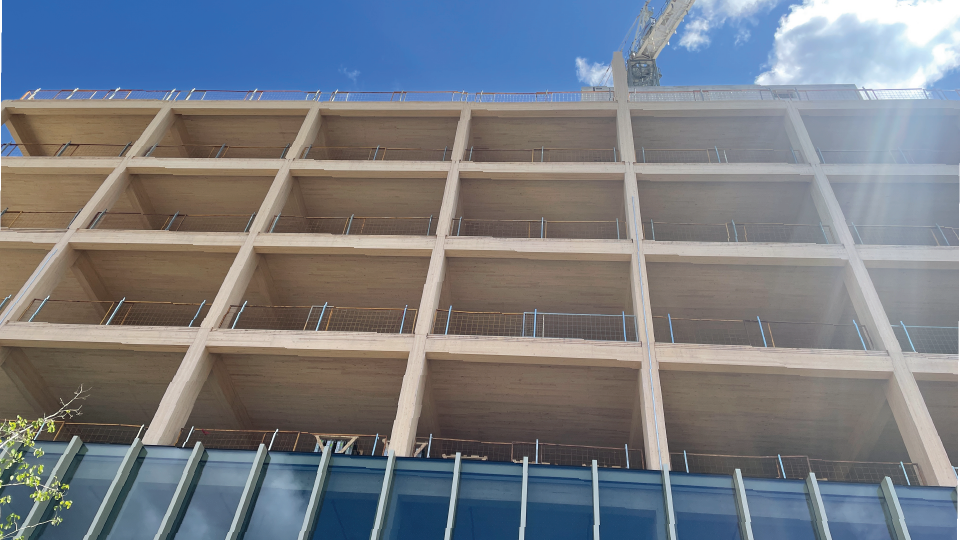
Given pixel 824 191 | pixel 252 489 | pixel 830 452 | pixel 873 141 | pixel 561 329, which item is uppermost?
pixel 873 141

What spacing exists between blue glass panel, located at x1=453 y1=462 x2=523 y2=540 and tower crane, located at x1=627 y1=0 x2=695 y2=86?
43.8m

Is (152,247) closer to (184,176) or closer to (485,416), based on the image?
(184,176)

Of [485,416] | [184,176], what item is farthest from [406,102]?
[485,416]

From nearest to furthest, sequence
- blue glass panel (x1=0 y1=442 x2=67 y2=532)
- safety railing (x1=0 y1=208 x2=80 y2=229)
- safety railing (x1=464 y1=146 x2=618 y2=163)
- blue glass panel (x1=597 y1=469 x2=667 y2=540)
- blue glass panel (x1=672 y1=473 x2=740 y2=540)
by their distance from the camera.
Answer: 1. blue glass panel (x1=672 y1=473 x2=740 y2=540)
2. blue glass panel (x1=597 y1=469 x2=667 y2=540)
3. blue glass panel (x1=0 y1=442 x2=67 y2=532)
4. safety railing (x1=0 y1=208 x2=80 y2=229)
5. safety railing (x1=464 y1=146 x2=618 y2=163)

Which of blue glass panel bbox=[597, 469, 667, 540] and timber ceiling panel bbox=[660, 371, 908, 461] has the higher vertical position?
timber ceiling panel bbox=[660, 371, 908, 461]

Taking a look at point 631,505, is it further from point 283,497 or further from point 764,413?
point 764,413

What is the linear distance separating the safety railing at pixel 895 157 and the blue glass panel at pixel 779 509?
12830mm

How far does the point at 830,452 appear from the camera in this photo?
14.0 m

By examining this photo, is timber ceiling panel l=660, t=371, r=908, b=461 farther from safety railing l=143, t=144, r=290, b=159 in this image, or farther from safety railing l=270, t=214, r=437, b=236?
safety railing l=143, t=144, r=290, b=159

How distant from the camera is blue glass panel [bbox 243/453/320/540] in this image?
8.83 metres

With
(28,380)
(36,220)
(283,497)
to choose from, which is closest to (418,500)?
(283,497)

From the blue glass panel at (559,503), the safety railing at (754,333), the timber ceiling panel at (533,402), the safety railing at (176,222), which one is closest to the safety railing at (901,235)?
the safety railing at (754,333)

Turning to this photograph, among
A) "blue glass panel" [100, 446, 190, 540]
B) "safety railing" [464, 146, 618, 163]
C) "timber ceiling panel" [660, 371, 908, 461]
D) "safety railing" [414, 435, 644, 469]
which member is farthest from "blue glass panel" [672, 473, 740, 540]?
"safety railing" [464, 146, 618, 163]

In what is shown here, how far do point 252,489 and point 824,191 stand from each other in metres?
16.9
